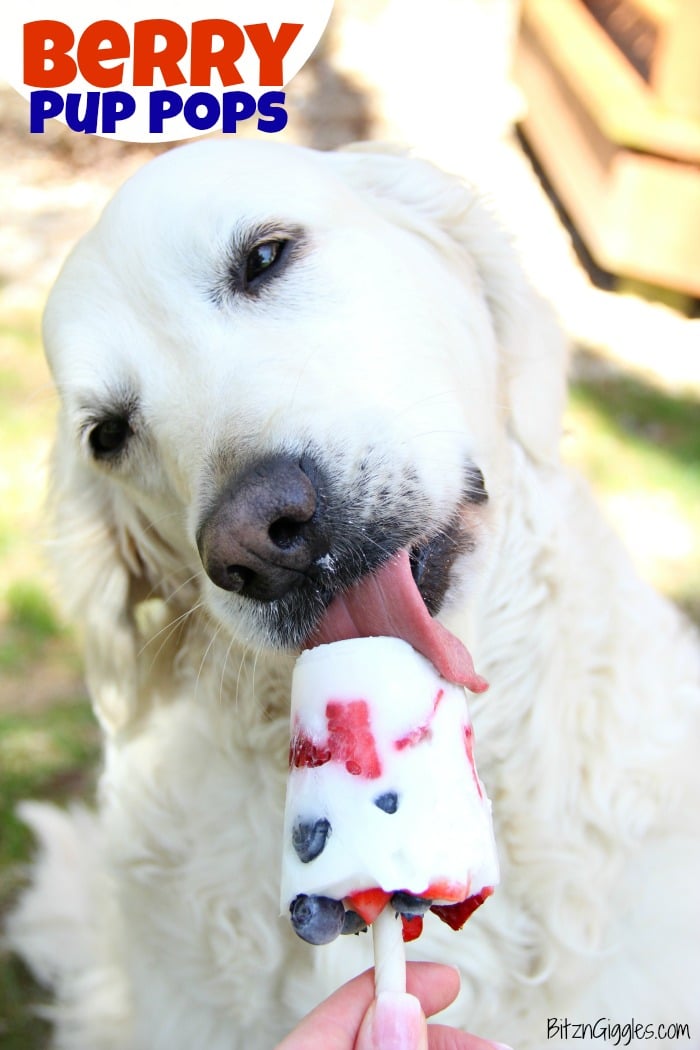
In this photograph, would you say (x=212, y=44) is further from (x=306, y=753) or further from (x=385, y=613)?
(x=306, y=753)

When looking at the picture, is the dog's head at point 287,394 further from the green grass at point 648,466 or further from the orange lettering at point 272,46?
the green grass at point 648,466

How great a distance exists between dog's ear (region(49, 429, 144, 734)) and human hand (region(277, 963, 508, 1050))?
1106mm

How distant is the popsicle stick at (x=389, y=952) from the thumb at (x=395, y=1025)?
0.04 ft

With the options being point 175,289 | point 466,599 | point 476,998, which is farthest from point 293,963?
point 175,289

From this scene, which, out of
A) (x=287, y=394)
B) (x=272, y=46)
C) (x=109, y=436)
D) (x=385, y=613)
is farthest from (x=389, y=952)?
(x=272, y=46)

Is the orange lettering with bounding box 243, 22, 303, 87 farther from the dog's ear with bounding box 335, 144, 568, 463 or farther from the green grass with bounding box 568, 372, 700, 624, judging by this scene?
the green grass with bounding box 568, 372, 700, 624

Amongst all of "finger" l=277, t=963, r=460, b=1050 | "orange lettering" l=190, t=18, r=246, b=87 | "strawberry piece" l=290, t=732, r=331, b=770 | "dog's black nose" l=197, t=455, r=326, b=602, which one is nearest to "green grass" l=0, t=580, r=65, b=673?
"orange lettering" l=190, t=18, r=246, b=87

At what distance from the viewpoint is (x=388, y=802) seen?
1.35m

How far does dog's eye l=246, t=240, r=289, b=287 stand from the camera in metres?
1.94

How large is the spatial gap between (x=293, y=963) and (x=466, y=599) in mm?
A: 871

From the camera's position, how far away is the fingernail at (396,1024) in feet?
3.96

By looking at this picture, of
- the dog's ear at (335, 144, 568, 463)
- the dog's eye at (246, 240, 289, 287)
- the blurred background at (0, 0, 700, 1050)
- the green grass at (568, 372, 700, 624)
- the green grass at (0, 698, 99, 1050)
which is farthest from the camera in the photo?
the green grass at (568, 372, 700, 624)

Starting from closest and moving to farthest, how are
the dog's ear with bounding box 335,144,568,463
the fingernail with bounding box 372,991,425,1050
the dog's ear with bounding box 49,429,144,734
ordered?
the fingernail with bounding box 372,991,425,1050 → the dog's ear with bounding box 335,144,568,463 → the dog's ear with bounding box 49,429,144,734

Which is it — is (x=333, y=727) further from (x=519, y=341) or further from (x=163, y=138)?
(x=163, y=138)
